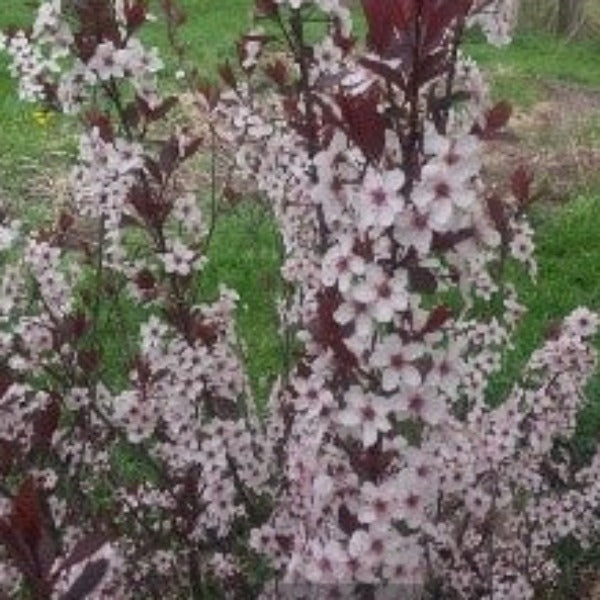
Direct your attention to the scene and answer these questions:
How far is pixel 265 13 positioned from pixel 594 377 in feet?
7.87

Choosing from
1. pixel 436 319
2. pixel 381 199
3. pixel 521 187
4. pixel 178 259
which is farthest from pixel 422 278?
pixel 521 187

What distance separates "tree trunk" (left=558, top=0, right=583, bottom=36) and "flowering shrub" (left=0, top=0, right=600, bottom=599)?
14.6 metres

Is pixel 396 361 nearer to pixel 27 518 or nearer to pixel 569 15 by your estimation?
pixel 27 518

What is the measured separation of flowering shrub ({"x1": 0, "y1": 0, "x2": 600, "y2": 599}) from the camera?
2.31 metres

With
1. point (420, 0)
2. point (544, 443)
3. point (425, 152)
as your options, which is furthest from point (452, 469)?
point (420, 0)

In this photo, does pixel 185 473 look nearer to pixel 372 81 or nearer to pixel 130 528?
pixel 130 528

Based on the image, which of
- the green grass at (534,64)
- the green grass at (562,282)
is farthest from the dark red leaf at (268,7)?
the green grass at (534,64)

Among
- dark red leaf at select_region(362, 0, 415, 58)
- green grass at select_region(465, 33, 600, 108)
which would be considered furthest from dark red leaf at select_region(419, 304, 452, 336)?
green grass at select_region(465, 33, 600, 108)

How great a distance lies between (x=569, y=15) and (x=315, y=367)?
16.9m

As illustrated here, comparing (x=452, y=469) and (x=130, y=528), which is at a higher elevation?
(x=452, y=469)

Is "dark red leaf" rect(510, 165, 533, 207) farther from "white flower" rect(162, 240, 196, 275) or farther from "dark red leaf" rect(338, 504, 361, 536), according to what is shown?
"dark red leaf" rect(338, 504, 361, 536)

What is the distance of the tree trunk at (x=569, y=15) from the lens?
1831cm

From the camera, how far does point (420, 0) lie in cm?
224

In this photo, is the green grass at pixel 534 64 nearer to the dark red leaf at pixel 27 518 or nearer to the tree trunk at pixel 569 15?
the tree trunk at pixel 569 15
